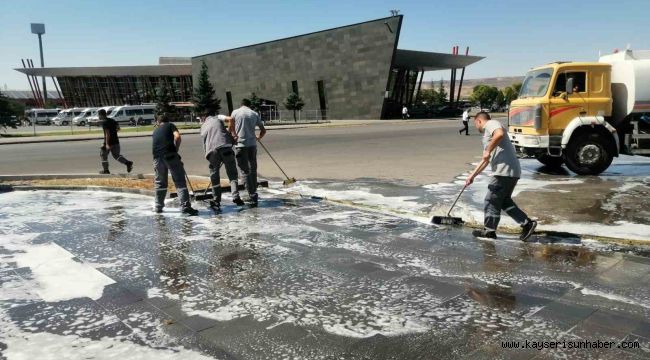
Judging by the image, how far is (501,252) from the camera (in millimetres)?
5590

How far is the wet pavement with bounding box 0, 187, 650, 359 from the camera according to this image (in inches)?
135

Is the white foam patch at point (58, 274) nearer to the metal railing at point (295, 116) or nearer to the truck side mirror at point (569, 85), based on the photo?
the truck side mirror at point (569, 85)

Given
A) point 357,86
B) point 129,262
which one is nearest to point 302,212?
point 129,262

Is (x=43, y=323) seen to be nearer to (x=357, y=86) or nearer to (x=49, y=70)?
(x=357, y=86)

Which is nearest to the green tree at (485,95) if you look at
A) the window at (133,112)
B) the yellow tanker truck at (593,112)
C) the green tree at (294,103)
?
the green tree at (294,103)

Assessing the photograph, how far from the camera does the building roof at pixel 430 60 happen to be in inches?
2253

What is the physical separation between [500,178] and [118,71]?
329 feet

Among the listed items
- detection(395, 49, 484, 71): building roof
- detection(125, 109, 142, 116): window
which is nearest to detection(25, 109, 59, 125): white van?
detection(125, 109, 142, 116): window

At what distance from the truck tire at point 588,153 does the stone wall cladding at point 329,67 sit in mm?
38549

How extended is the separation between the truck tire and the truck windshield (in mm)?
1400

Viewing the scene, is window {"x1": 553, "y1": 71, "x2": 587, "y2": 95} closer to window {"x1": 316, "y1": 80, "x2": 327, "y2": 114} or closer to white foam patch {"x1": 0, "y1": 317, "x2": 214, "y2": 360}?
white foam patch {"x1": 0, "y1": 317, "x2": 214, "y2": 360}

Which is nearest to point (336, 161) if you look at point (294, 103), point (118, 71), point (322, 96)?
point (294, 103)

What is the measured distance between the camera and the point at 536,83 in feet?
39.8

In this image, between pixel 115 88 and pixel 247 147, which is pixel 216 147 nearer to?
pixel 247 147
